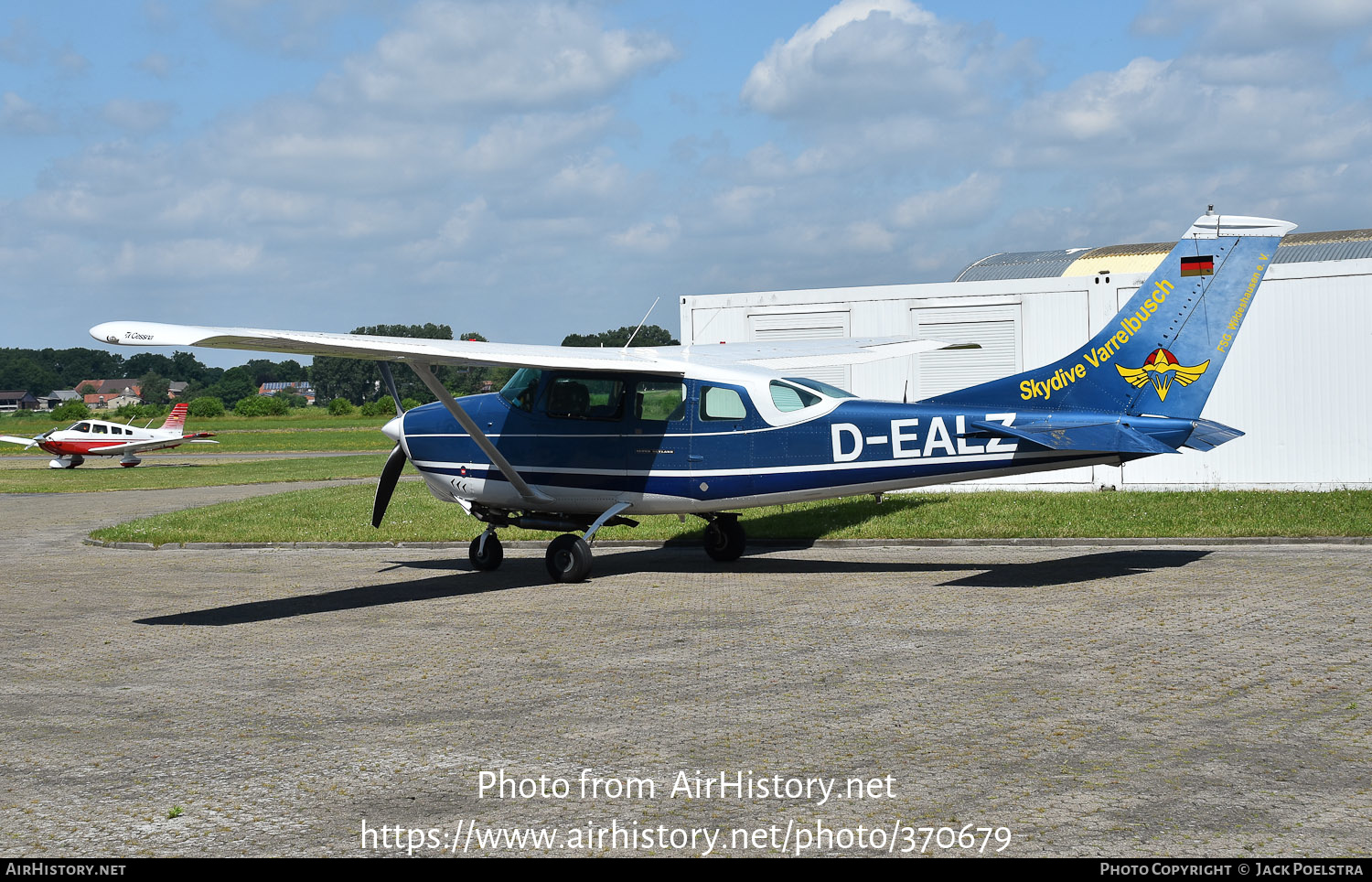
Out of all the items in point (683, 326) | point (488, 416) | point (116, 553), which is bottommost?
point (116, 553)

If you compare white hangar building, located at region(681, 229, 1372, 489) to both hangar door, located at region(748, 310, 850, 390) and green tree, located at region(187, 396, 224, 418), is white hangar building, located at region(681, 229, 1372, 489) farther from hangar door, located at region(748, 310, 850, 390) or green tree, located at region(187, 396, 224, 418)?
green tree, located at region(187, 396, 224, 418)

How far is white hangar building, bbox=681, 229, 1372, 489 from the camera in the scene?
60.5 ft

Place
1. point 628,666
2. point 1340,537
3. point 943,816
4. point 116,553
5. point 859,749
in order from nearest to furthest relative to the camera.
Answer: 1. point 943,816
2. point 859,749
3. point 628,666
4. point 1340,537
5. point 116,553

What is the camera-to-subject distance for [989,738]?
6328 millimetres

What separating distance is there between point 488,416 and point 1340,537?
10497mm

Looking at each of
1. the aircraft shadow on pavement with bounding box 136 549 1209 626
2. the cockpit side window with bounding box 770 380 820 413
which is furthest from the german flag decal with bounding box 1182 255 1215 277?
the cockpit side window with bounding box 770 380 820 413

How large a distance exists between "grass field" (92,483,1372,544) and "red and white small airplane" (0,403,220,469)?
25.1m

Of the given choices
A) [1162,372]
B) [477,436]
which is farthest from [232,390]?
[1162,372]

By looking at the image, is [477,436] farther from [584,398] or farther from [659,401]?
[659,401]

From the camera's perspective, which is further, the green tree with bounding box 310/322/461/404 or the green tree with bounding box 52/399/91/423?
the green tree with bounding box 310/322/461/404

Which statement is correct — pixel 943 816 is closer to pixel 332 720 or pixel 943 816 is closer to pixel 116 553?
pixel 332 720

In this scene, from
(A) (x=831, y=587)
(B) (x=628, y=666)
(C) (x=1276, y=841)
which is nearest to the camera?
(C) (x=1276, y=841)

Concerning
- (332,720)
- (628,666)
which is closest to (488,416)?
(628,666)

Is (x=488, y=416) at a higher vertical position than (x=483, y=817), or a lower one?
higher
